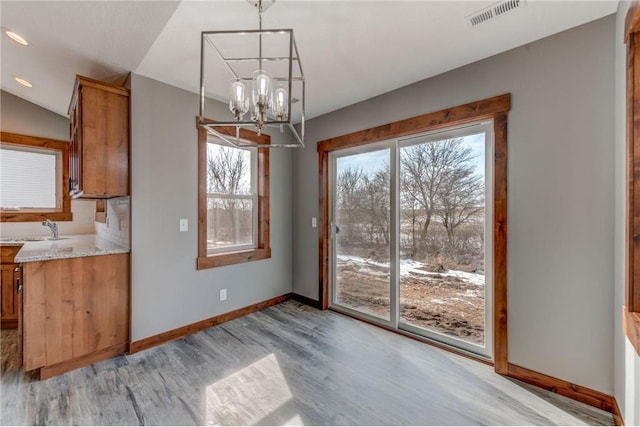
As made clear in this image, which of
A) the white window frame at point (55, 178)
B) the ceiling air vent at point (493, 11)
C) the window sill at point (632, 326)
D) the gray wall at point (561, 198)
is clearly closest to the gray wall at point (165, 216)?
the white window frame at point (55, 178)

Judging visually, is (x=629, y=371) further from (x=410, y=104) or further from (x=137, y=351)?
(x=137, y=351)

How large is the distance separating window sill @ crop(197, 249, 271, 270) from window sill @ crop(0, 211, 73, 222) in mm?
2494

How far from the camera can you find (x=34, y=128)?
11.5ft

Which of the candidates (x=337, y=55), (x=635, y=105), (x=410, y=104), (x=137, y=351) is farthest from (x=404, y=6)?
(x=137, y=351)

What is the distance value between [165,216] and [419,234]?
2537 millimetres

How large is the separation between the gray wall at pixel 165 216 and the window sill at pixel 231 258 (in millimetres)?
69

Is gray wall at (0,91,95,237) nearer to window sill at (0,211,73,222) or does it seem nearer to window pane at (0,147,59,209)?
window sill at (0,211,73,222)

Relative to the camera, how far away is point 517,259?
2049 mm

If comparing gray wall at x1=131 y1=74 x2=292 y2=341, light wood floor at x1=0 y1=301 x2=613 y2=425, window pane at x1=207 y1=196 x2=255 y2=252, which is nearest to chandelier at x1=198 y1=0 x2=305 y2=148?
gray wall at x1=131 y1=74 x2=292 y2=341

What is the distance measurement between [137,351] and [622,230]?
3706 mm

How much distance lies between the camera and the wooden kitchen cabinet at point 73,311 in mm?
2018

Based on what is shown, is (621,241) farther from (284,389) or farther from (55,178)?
(55,178)

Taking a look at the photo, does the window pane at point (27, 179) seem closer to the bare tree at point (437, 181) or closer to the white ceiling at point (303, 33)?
the white ceiling at point (303, 33)

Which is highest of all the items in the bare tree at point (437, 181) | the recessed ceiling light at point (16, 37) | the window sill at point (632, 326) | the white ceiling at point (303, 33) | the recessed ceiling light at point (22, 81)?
the recessed ceiling light at point (22, 81)
